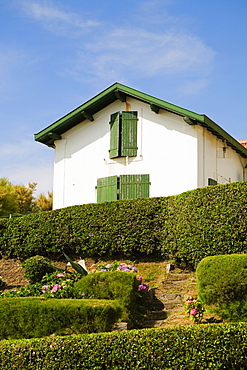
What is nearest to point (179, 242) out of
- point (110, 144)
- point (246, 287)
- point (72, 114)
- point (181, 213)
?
point (181, 213)

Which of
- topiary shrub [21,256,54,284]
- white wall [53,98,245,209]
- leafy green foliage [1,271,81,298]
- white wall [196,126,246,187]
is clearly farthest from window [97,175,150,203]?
leafy green foliage [1,271,81,298]

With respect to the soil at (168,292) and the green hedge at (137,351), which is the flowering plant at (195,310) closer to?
the soil at (168,292)

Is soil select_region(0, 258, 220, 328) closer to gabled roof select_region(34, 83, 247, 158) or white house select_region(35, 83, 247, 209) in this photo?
white house select_region(35, 83, 247, 209)

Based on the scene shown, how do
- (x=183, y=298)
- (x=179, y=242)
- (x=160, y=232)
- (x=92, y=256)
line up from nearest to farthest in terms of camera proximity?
(x=183, y=298) < (x=179, y=242) < (x=160, y=232) < (x=92, y=256)

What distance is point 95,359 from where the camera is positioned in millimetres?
8273

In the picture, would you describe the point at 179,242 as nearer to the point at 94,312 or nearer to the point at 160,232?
the point at 160,232

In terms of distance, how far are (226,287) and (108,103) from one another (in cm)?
1223

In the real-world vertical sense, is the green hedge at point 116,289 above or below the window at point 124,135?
below

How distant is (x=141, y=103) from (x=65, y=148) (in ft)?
12.7

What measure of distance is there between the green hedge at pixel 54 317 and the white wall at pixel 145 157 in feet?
30.9

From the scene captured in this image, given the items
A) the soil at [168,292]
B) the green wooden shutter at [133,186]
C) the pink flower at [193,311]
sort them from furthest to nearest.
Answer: the green wooden shutter at [133,186]
the soil at [168,292]
the pink flower at [193,311]

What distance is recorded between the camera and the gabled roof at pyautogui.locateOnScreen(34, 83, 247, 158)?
18286 mm

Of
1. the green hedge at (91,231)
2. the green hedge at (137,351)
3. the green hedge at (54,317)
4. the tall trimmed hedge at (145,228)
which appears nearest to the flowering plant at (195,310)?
the green hedge at (54,317)

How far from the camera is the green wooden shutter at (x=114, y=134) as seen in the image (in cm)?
1973
